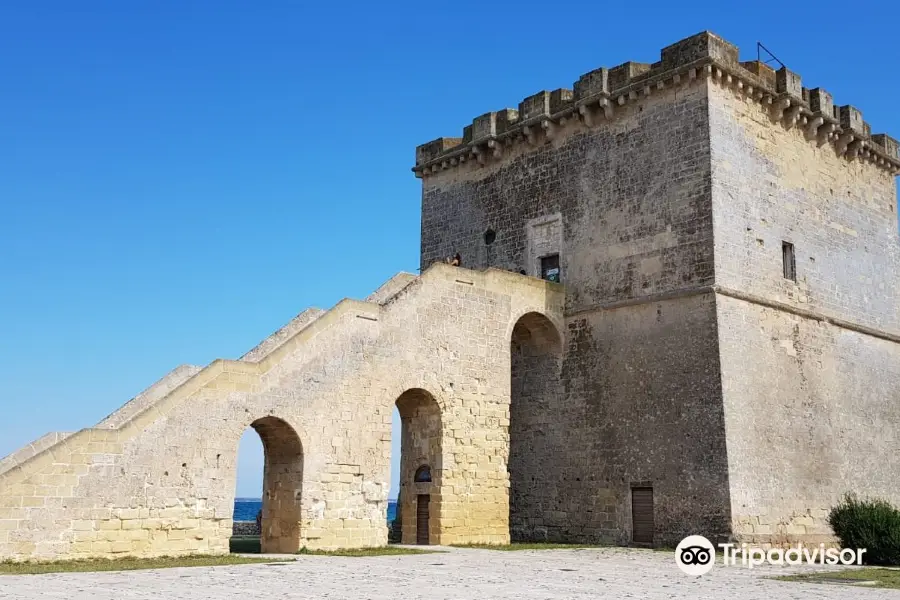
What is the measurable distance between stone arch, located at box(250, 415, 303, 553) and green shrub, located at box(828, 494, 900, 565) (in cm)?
936

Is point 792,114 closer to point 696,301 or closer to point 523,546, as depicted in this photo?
point 696,301

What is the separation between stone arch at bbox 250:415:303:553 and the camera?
46.2ft

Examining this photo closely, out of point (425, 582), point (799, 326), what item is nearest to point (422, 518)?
point (425, 582)

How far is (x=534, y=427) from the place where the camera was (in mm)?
18906

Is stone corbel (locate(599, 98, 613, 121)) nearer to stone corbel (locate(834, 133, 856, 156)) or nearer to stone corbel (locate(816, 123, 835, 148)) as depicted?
stone corbel (locate(816, 123, 835, 148))

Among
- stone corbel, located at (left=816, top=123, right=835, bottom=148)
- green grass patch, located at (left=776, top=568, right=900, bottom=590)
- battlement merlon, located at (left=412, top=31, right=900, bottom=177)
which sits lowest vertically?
green grass patch, located at (left=776, top=568, right=900, bottom=590)

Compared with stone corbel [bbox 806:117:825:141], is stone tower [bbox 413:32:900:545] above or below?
below

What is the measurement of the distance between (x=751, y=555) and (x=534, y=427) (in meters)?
6.03

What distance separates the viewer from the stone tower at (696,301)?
1631 centimetres

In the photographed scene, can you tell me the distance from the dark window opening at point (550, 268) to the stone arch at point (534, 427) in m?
1.12

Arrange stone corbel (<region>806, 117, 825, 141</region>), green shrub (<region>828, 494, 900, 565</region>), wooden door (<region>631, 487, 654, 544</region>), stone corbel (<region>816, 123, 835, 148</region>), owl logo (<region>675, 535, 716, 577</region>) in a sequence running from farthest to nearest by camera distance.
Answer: stone corbel (<region>816, 123, 835, 148</region>), stone corbel (<region>806, 117, 825, 141</region>), wooden door (<region>631, 487, 654, 544</region>), green shrub (<region>828, 494, 900, 565</region>), owl logo (<region>675, 535, 716, 577</region>)

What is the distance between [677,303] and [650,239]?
1.40 metres

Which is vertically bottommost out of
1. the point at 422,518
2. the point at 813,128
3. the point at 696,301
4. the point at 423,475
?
the point at 422,518

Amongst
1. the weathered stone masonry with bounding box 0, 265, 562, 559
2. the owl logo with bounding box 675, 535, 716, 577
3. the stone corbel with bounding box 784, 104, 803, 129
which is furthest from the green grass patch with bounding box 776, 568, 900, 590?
the stone corbel with bounding box 784, 104, 803, 129
